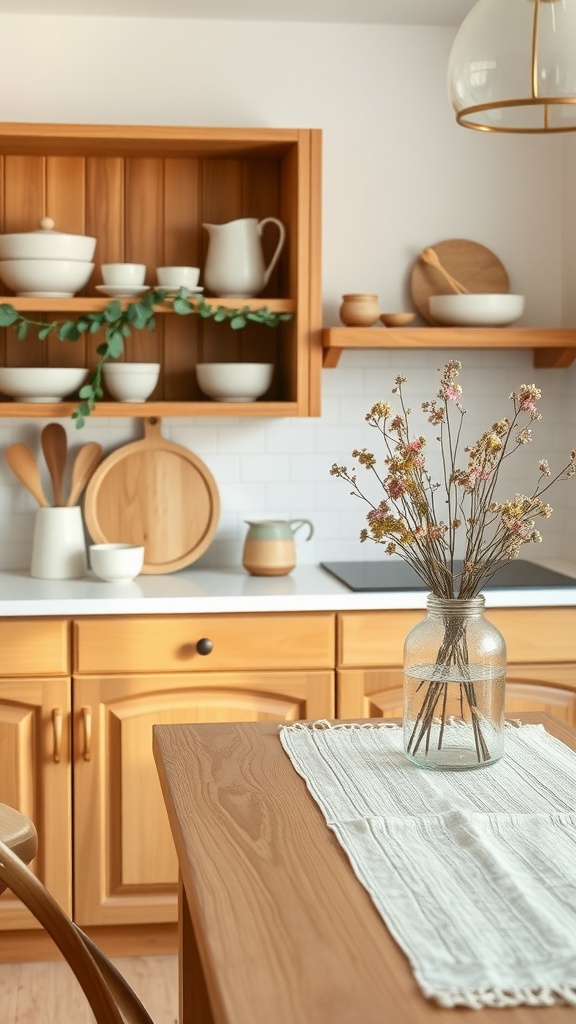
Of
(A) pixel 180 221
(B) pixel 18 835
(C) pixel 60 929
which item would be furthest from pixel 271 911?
(A) pixel 180 221

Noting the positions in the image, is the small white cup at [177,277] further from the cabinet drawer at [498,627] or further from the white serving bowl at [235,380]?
the cabinet drawer at [498,627]

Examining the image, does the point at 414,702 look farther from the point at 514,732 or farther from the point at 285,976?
the point at 285,976

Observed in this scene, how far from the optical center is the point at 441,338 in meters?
3.51

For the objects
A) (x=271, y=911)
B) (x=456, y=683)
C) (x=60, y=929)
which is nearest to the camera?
(x=271, y=911)

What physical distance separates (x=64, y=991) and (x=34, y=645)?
88 centimetres

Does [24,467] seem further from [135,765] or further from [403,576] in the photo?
[403,576]

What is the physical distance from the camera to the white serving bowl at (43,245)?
3.35m

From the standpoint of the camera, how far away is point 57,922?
56.1 inches

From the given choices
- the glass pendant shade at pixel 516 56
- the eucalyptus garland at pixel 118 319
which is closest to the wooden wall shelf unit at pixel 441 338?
the eucalyptus garland at pixel 118 319

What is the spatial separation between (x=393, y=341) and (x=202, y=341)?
61 centimetres

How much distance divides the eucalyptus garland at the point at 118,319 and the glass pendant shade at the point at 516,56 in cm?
191

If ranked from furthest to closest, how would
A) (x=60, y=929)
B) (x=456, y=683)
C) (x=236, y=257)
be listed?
(x=236, y=257) < (x=456, y=683) < (x=60, y=929)

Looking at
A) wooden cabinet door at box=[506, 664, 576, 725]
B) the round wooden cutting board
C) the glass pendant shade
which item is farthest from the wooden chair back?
the round wooden cutting board

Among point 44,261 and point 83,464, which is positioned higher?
point 44,261
